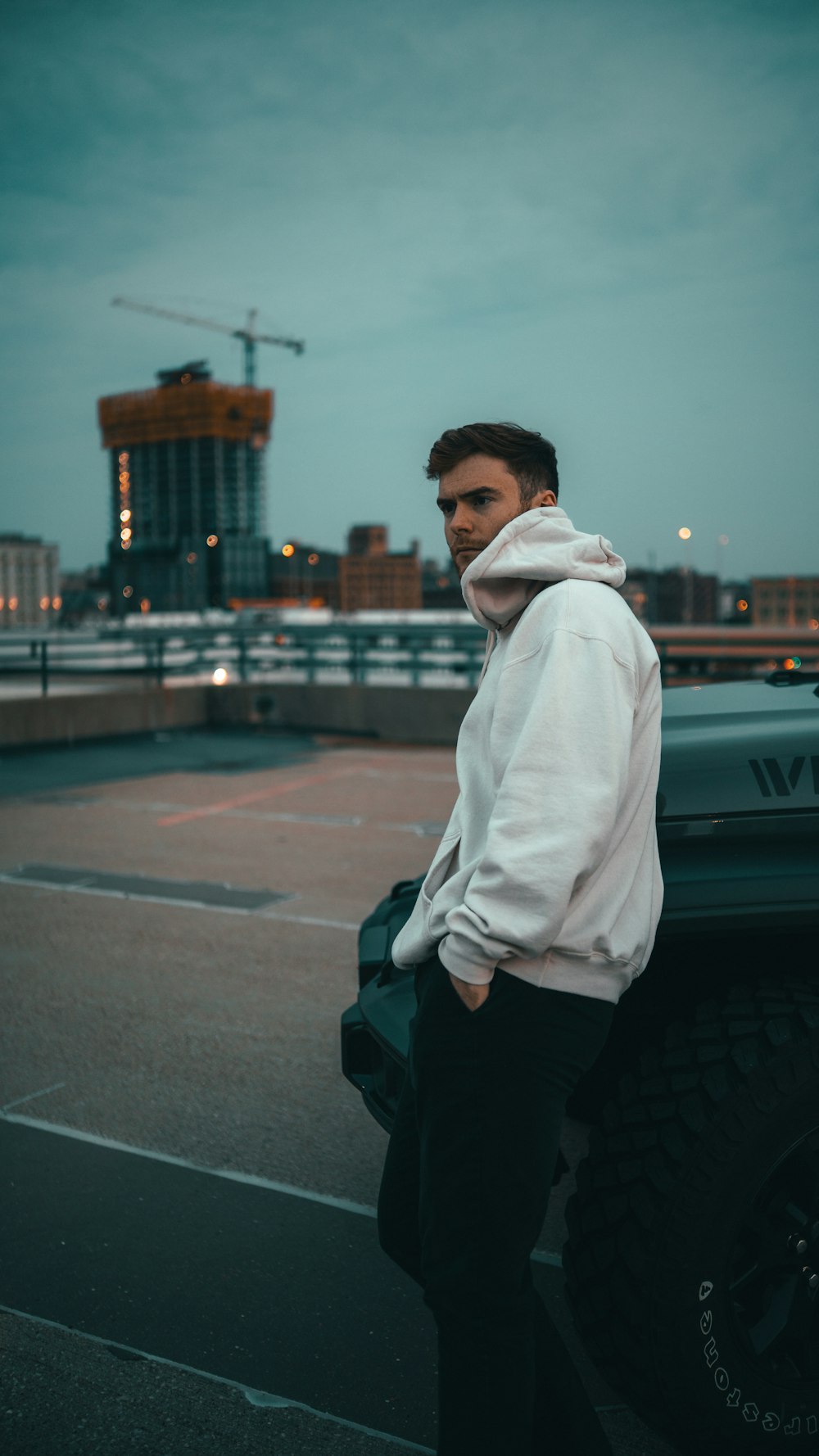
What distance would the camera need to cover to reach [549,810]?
65.2 inches

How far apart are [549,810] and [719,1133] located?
77 cm

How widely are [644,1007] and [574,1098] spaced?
472mm

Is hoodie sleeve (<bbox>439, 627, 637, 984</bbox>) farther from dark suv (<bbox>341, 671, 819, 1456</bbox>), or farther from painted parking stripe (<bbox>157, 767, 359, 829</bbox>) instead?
painted parking stripe (<bbox>157, 767, 359, 829</bbox>)

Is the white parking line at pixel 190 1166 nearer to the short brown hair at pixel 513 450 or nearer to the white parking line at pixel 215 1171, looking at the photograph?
the white parking line at pixel 215 1171

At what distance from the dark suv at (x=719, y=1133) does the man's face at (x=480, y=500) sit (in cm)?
72

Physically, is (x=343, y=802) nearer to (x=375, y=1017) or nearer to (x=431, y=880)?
(x=375, y=1017)

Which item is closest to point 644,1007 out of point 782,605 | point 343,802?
point 343,802

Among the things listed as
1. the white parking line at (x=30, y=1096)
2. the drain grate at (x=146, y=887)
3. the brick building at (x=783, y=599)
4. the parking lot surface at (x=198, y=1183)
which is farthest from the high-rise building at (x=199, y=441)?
the white parking line at (x=30, y=1096)

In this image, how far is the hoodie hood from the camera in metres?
1.81

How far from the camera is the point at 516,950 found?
5.48ft

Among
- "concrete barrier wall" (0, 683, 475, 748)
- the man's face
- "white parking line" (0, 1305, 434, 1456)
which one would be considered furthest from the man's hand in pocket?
"concrete barrier wall" (0, 683, 475, 748)

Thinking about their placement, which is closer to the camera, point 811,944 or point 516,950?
point 516,950

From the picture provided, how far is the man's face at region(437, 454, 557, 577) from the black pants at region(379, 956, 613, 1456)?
0.72 m

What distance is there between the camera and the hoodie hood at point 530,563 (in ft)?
5.94
